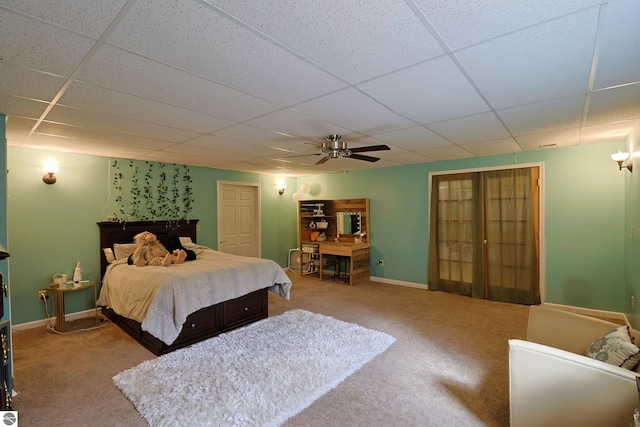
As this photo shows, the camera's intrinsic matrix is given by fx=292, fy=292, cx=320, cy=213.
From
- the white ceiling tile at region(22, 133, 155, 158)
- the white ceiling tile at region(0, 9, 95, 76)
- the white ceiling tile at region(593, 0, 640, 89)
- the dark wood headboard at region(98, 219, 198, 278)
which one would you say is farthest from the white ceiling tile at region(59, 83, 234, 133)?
the white ceiling tile at region(593, 0, 640, 89)

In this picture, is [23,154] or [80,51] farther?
[23,154]

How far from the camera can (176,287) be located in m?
2.99

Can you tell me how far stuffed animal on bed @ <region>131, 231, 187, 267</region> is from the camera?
3.75 metres

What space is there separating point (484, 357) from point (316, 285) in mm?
3261

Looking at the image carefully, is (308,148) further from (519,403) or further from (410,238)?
(519,403)

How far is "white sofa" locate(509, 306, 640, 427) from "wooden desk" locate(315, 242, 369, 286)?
3872 mm

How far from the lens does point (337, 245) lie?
228 inches

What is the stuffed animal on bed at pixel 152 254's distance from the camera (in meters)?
3.75

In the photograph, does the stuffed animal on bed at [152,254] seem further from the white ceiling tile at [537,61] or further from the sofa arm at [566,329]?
the sofa arm at [566,329]

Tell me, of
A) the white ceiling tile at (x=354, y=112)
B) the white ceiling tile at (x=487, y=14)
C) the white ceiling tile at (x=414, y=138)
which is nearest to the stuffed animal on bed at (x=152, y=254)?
the white ceiling tile at (x=354, y=112)

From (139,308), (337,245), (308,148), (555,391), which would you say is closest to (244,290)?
(139,308)

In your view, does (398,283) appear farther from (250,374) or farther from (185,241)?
(185,241)

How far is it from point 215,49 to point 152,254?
3.18m

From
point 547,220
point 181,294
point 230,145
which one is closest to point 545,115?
point 547,220
